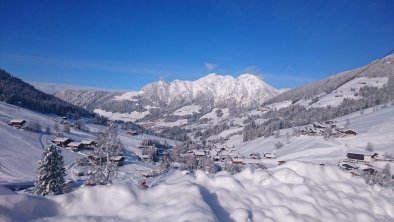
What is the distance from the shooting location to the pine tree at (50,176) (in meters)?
20.8

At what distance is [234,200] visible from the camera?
521 centimetres

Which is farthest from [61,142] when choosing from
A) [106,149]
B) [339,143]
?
[339,143]

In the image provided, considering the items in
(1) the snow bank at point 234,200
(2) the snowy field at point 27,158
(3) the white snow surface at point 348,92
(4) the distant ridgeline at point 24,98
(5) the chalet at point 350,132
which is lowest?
(2) the snowy field at point 27,158

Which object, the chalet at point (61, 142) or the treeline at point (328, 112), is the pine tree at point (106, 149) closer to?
the chalet at point (61, 142)

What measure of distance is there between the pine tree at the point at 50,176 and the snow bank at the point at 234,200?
17918 mm

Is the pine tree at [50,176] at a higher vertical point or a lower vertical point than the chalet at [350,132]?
lower

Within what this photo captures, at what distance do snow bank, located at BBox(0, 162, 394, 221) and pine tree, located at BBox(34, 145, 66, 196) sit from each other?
58.8 ft

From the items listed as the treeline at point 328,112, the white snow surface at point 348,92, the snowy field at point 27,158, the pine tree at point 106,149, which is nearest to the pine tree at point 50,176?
the pine tree at point 106,149

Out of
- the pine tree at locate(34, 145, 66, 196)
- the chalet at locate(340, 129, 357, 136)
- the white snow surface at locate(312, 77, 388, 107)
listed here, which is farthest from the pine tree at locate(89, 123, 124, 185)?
the white snow surface at locate(312, 77, 388, 107)

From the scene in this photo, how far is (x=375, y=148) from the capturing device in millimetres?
78562

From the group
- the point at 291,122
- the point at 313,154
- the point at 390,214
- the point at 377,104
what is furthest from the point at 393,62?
the point at 390,214

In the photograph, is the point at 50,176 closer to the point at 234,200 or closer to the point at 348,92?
the point at 234,200

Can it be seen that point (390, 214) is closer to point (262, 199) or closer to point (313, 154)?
point (262, 199)

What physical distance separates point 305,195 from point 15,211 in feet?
14.1
